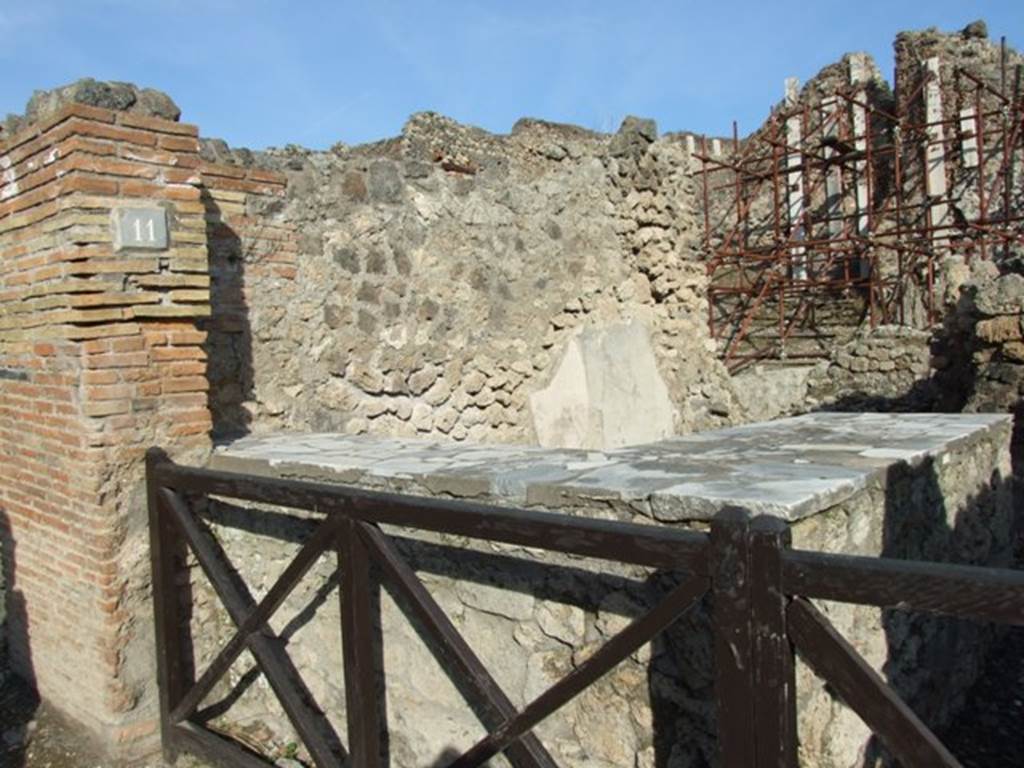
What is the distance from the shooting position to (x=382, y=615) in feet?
9.43

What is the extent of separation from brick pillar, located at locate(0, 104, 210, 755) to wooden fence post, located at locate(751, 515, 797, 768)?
8.55 feet

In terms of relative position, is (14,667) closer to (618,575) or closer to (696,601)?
(618,575)

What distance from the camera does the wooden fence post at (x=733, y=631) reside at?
1577 mm

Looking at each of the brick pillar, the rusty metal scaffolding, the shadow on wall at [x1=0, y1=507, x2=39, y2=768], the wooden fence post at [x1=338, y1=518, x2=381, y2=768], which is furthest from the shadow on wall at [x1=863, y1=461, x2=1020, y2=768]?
the rusty metal scaffolding

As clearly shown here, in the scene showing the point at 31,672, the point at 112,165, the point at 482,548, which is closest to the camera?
the point at 482,548

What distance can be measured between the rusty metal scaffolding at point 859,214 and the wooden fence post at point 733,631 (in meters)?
12.4

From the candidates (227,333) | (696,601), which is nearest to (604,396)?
(227,333)

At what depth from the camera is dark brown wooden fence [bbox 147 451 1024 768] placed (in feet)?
4.54

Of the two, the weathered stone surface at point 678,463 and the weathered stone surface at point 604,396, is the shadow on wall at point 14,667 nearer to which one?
the weathered stone surface at point 678,463

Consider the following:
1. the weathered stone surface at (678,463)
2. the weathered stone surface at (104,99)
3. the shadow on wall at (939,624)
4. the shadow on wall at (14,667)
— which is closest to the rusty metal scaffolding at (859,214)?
the shadow on wall at (939,624)

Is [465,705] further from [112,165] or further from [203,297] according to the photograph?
[112,165]

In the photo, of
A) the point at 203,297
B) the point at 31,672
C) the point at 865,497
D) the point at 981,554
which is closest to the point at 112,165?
the point at 203,297

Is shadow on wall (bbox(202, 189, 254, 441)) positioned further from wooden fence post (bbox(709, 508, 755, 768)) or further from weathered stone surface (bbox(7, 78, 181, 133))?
wooden fence post (bbox(709, 508, 755, 768))

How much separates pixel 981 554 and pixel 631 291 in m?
3.30
